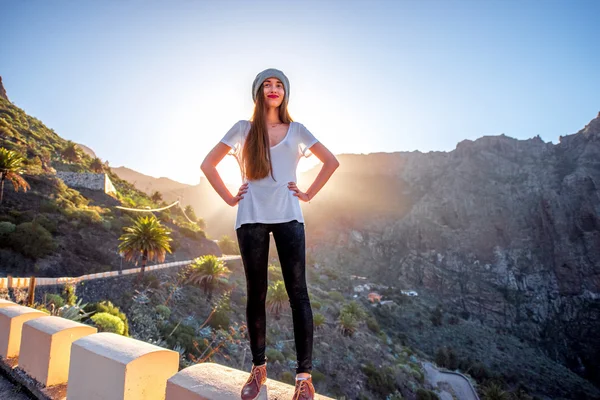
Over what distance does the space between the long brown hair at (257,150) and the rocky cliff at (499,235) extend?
270 feet

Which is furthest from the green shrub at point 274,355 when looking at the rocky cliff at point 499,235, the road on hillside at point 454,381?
the rocky cliff at point 499,235

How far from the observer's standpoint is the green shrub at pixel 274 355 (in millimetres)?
21281

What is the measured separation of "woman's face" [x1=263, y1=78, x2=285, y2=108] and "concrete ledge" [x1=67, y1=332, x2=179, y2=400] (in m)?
1.94

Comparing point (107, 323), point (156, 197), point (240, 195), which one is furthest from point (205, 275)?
point (156, 197)

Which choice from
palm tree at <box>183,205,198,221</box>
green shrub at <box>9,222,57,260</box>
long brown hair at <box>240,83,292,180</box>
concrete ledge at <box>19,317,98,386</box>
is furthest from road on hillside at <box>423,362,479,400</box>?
palm tree at <box>183,205,198,221</box>

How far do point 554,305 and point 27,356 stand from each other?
9727 cm

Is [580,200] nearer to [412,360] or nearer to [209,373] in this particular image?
[412,360]

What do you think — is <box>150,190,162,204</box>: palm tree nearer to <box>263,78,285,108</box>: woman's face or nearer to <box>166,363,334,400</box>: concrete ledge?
<box>263,78,285,108</box>: woman's face

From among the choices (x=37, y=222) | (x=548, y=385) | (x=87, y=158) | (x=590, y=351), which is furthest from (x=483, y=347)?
(x=87, y=158)

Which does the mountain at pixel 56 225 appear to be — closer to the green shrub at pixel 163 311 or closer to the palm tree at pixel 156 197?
the green shrub at pixel 163 311

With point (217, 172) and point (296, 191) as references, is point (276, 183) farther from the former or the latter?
point (217, 172)

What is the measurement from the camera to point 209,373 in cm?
204

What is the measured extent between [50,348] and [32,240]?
2450cm

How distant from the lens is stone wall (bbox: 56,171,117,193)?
3550 cm
